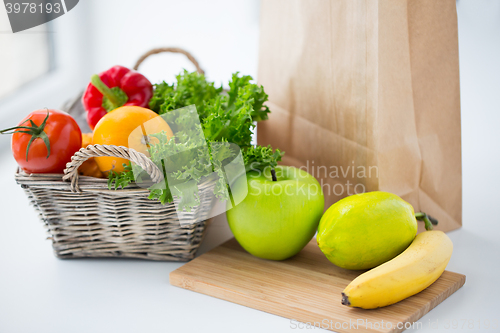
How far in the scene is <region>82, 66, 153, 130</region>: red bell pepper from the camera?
0.83m

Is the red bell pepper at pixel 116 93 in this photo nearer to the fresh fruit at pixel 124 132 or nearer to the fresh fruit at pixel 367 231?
the fresh fruit at pixel 124 132

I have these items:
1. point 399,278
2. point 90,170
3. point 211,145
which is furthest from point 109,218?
point 399,278

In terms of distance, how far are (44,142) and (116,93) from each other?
0.83ft

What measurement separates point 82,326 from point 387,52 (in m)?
0.57

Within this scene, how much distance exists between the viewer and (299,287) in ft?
1.90

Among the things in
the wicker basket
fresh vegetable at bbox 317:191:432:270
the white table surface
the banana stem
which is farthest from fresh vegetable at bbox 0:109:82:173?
the banana stem

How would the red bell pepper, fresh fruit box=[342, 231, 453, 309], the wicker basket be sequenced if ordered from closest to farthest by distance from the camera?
fresh fruit box=[342, 231, 453, 309], the wicker basket, the red bell pepper

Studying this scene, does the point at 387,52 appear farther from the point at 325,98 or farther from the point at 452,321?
the point at 452,321

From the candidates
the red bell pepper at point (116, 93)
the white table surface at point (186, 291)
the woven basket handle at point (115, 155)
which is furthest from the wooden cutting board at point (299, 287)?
the red bell pepper at point (116, 93)

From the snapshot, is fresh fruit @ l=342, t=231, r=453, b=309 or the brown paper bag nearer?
fresh fruit @ l=342, t=231, r=453, b=309

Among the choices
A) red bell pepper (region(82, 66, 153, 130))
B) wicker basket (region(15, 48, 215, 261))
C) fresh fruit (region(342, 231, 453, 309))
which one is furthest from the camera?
red bell pepper (region(82, 66, 153, 130))

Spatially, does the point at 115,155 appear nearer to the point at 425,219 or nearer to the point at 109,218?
the point at 109,218

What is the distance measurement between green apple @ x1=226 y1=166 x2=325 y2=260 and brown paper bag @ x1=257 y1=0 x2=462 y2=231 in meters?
0.14

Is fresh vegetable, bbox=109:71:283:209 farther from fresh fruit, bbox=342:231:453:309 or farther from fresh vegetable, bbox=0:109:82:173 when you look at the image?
fresh fruit, bbox=342:231:453:309
